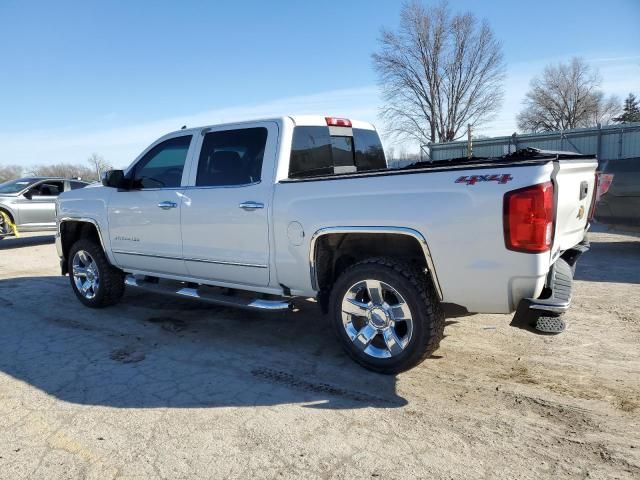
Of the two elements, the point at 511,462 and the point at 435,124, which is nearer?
the point at 511,462

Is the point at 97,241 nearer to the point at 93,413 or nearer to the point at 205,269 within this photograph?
the point at 205,269

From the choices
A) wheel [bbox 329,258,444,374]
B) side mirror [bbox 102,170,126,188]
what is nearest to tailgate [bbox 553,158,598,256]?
wheel [bbox 329,258,444,374]

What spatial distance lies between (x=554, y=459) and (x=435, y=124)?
44502 millimetres

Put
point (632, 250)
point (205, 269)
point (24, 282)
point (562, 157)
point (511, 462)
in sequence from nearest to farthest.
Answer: point (511, 462)
point (562, 157)
point (205, 269)
point (24, 282)
point (632, 250)

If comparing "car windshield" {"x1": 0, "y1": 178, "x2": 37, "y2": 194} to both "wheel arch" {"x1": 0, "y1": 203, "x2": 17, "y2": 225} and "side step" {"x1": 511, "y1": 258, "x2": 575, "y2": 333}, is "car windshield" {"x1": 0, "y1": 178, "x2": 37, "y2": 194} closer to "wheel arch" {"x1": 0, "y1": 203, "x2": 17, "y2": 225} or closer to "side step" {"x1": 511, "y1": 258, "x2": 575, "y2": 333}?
"wheel arch" {"x1": 0, "y1": 203, "x2": 17, "y2": 225}

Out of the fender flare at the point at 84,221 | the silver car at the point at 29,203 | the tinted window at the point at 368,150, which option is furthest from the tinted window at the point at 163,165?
the silver car at the point at 29,203

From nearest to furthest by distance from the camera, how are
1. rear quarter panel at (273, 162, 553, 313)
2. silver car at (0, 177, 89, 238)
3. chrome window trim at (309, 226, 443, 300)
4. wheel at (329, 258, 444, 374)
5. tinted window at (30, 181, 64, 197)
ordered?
rear quarter panel at (273, 162, 553, 313) → chrome window trim at (309, 226, 443, 300) → wheel at (329, 258, 444, 374) → silver car at (0, 177, 89, 238) → tinted window at (30, 181, 64, 197)

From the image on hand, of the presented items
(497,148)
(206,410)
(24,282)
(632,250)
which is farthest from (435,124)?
(206,410)

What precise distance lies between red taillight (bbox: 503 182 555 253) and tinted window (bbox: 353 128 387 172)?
2.58m

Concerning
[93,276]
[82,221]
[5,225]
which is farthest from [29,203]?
[93,276]

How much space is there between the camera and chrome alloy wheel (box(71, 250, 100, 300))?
19.5ft

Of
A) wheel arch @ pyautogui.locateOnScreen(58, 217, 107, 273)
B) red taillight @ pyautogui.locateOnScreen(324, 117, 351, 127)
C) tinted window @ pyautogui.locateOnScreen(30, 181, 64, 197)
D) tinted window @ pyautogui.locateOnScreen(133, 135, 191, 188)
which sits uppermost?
red taillight @ pyautogui.locateOnScreen(324, 117, 351, 127)

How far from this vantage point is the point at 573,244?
13.1 feet

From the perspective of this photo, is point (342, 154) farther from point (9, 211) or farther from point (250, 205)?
point (9, 211)
